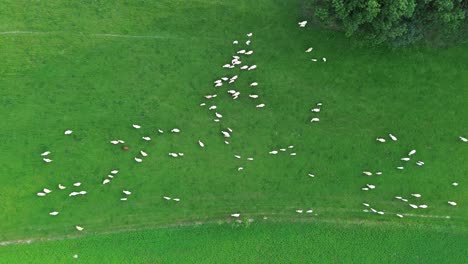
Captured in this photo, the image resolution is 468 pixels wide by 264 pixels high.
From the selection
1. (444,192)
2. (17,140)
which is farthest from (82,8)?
(444,192)

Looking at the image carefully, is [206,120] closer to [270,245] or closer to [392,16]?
[270,245]

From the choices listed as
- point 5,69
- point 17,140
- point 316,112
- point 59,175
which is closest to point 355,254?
point 316,112

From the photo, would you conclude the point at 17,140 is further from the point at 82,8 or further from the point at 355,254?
the point at 355,254

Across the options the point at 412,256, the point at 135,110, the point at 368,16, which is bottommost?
the point at 412,256

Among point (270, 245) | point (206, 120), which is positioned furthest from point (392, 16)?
point (270, 245)

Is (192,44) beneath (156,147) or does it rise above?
above

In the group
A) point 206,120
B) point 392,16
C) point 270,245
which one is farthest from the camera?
point 270,245

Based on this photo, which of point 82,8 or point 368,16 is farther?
point 82,8

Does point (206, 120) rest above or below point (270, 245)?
above

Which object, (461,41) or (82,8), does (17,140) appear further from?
(461,41)
